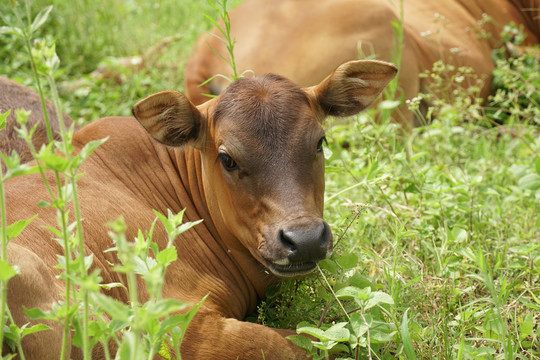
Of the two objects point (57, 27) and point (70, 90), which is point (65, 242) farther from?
point (57, 27)

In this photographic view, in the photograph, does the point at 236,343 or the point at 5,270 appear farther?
the point at 236,343

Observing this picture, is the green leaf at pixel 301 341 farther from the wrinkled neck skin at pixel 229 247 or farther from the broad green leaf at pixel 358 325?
the wrinkled neck skin at pixel 229 247

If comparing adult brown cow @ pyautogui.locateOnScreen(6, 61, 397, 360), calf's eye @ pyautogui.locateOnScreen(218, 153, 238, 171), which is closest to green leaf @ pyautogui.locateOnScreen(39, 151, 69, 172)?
adult brown cow @ pyautogui.locateOnScreen(6, 61, 397, 360)

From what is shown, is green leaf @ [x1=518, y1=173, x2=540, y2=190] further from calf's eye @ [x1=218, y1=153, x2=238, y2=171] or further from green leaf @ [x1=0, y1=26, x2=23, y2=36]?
green leaf @ [x1=0, y1=26, x2=23, y2=36]

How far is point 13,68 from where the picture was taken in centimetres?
704

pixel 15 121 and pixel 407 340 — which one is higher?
pixel 15 121

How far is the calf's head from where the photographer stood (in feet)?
10.8

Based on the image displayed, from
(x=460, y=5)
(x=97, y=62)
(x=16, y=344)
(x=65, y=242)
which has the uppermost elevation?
(x=65, y=242)

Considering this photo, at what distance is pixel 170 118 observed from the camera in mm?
3662

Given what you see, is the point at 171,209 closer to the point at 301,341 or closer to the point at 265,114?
the point at 265,114

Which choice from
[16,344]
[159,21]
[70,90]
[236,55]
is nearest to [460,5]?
[236,55]

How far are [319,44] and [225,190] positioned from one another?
108 inches

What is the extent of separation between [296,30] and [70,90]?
229 centimetres

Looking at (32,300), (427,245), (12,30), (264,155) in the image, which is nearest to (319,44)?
(427,245)
